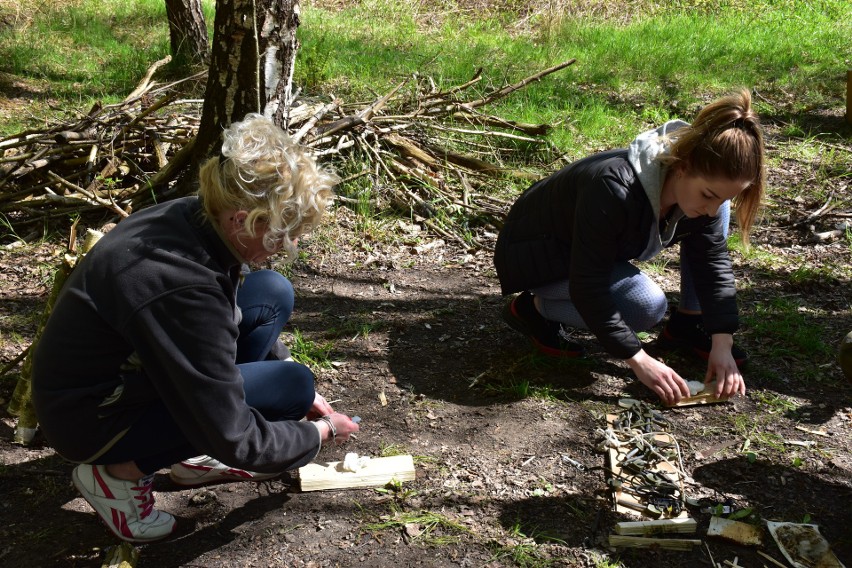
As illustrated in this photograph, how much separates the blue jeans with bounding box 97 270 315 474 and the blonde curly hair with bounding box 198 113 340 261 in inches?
19.6

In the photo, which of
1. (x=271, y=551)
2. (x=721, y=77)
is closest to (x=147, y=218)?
(x=271, y=551)

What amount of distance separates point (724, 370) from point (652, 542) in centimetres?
85

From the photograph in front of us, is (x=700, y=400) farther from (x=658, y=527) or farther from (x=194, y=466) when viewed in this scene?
(x=194, y=466)

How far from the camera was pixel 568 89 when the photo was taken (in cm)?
654

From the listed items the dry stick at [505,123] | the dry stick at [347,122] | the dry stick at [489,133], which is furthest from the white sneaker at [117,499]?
the dry stick at [505,123]

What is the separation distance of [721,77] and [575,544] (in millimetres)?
5754

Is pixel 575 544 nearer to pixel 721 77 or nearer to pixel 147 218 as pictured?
pixel 147 218

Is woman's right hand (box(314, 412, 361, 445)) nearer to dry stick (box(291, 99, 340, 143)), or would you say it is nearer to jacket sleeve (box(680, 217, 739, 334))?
jacket sleeve (box(680, 217, 739, 334))

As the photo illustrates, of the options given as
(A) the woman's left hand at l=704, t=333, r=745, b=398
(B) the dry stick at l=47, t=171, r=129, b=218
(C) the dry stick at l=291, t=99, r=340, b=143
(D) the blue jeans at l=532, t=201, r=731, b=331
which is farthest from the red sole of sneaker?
(B) the dry stick at l=47, t=171, r=129, b=218

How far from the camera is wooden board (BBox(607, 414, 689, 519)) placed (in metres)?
2.38

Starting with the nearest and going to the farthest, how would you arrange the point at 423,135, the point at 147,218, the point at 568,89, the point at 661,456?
the point at 147,218 < the point at 661,456 < the point at 423,135 < the point at 568,89

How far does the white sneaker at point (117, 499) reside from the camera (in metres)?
2.14

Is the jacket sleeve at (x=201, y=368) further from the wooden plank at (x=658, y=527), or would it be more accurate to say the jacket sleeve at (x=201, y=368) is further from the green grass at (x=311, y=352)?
the green grass at (x=311, y=352)

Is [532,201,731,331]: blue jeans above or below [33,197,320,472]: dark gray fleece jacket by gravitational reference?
below
